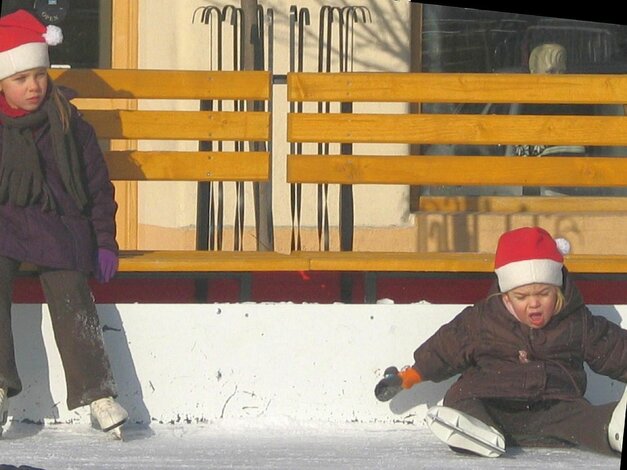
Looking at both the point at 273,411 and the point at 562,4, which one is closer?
the point at 273,411

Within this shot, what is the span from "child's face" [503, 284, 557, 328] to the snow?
426 millimetres

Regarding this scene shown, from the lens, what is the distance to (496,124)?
6.79 meters

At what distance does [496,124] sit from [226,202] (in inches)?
93.6

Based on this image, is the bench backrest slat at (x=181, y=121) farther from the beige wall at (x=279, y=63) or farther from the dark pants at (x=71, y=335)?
the beige wall at (x=279, y=63)

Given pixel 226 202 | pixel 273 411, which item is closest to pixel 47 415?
pixel 273 411

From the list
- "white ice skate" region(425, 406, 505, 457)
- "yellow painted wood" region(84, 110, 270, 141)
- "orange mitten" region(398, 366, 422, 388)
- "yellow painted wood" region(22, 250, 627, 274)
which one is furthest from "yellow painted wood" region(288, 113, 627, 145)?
"white ice skate" region(425, 406, 505, 457)

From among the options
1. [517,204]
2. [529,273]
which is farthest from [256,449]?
[517,204]

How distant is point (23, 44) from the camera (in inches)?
233

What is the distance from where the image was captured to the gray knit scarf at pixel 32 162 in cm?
567

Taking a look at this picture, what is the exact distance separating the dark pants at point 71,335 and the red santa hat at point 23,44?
2.30ft

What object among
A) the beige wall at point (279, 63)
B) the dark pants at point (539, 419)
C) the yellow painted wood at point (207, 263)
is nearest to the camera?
the dark pants at point (539, 419)

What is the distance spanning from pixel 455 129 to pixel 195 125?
3.44 ft

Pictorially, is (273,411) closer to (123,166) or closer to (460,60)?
(123,166)

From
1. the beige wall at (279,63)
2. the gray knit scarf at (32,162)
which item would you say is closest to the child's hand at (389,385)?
the gray knit scarf at (32,162)
